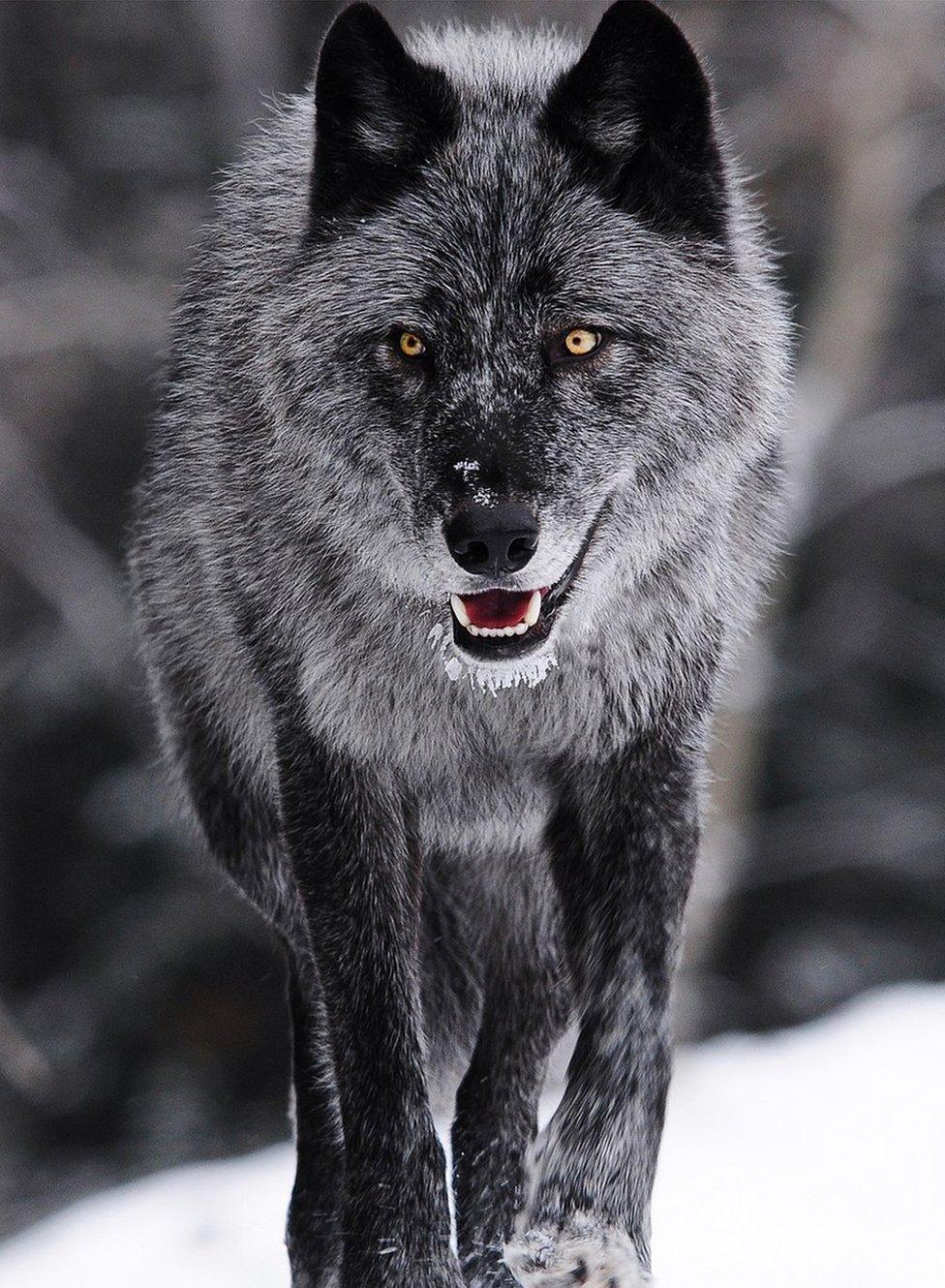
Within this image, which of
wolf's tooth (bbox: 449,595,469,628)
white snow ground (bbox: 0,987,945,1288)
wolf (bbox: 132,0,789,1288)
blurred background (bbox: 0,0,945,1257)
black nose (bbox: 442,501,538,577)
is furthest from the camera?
blurred background (bbox: 0,0,945,1257)

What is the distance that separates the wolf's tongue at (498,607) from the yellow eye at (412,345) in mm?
486

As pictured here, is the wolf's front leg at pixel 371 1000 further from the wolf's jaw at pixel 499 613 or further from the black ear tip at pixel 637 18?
the black ear tip at pixel 637 18

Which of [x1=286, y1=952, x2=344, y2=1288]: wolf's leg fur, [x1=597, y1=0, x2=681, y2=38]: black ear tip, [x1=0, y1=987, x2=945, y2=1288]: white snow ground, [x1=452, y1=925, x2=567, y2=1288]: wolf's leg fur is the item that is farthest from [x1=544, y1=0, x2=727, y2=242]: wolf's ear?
[x1=0, y1=987, x2=945, y2=1288]: white snow ground

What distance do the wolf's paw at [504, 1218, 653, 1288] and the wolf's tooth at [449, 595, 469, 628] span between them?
1.19 m

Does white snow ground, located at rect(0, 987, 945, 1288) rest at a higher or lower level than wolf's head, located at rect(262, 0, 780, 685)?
lower

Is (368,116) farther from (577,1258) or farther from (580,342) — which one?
(577,1258)

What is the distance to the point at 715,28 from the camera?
39.7 ft

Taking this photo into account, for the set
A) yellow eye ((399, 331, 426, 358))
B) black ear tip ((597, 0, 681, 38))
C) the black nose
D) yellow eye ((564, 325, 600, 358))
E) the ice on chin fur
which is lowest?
the ice on chin fur

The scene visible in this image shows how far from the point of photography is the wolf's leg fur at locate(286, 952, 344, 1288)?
13.5 ft

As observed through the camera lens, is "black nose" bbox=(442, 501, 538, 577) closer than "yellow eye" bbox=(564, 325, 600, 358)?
Yes

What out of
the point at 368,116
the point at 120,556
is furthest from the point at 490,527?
the point at 120,556

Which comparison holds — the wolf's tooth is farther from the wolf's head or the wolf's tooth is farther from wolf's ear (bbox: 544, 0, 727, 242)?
wolf's ear (bbox: 544, 0, 727, 242)

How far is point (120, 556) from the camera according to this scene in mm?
11648

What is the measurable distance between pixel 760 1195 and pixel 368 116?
3.61m
